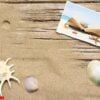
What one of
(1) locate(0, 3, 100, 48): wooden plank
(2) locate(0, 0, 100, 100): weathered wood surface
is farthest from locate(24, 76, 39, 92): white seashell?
(1) locate(0, 3, 100, 48): wooden plank

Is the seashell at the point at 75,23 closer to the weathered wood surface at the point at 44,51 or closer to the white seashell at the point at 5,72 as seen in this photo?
the weathered wood surface at the point at 44,51

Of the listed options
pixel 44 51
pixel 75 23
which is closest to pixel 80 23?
pixel 75 23

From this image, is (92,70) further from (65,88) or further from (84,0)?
(84,0)

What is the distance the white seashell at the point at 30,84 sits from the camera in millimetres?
1003

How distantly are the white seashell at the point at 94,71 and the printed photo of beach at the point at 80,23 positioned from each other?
54 millimetres

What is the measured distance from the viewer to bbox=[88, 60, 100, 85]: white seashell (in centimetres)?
103

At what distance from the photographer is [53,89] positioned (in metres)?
1.01

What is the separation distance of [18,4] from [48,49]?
0.15 meters

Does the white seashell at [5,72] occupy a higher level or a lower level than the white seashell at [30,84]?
higher

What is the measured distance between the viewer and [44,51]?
3.43 feet

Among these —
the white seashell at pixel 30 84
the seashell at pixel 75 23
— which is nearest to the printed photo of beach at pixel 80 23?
the seashell at pixel 75 23

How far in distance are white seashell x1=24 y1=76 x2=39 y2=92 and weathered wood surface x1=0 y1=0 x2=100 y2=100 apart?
1 centimetres

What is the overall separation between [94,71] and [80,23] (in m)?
0.13

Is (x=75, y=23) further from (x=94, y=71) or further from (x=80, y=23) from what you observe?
(x=94, y=71)
